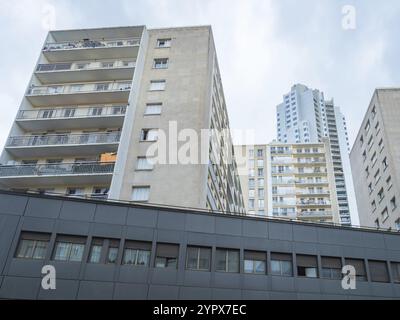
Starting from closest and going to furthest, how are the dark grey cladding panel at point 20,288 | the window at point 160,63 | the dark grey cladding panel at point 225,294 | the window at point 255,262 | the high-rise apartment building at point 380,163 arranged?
the dark grey cladding panel at point 20,288 < the dark grey cladding panel at point 225,294 < the window at point 255,262 < the window at point 160,63 < the high-rise apartment building at point 380,163

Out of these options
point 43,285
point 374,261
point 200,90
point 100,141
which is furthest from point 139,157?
point 374,261

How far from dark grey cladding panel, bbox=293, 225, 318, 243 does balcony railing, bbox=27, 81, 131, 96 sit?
1661 centimetres

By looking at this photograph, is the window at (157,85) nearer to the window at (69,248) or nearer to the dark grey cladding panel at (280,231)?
the dark grey cladding panel at (280,231)

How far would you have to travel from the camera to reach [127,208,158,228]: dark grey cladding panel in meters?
18.5

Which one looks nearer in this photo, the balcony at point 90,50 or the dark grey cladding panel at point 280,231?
the dark grey cladding panel at point 280,231

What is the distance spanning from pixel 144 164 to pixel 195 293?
35.6ft

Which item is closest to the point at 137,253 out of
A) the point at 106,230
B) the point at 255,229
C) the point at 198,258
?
the point at 106,230

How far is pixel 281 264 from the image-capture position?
18812 millimetres

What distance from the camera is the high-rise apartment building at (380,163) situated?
1510 inches

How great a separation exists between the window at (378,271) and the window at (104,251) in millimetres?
13399

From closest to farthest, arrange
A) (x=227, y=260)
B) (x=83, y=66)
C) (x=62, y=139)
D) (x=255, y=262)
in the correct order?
(x=227, y=260)
(x=255, y=262)
(x=62, y=139)
(x=83, y=66)

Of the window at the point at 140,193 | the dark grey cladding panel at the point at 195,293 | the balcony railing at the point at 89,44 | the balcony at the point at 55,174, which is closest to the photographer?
the dark grey cladding panel at the point at 195,293

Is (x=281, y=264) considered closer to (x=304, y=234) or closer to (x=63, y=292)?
(x=304, y=234)

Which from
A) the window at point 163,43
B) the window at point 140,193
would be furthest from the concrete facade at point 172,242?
the window at point 163,43
